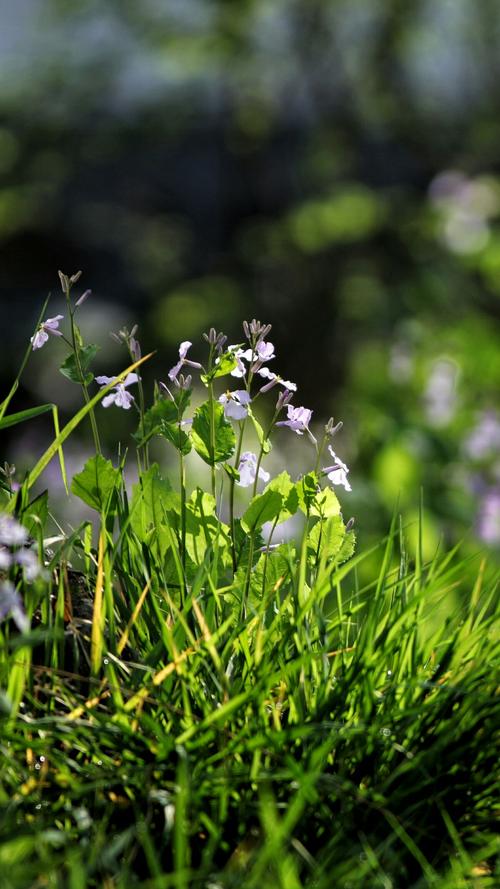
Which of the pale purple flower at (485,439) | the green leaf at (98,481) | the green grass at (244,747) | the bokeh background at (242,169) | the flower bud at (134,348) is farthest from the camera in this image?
the bokeh background at (242,169)

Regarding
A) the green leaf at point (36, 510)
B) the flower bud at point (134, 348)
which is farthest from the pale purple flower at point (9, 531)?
the flower bud at point (134, 348)

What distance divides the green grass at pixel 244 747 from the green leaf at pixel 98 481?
0.28 feet

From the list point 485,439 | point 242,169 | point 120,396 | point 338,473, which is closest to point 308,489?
point 338,473

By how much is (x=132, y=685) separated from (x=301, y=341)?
8.22m

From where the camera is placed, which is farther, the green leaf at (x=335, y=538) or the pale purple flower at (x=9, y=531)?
the green leaf at (x=335, y=538)

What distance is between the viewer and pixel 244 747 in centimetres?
114

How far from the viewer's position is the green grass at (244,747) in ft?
3.53

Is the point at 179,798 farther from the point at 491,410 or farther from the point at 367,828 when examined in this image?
the point at 491,410

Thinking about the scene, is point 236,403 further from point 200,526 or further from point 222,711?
point 222,711

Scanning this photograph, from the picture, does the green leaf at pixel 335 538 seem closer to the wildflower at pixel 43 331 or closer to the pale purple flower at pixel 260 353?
the pale purple flower at pixel 260 353

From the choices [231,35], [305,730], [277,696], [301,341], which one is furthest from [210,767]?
[231,35]

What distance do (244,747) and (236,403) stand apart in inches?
20.7

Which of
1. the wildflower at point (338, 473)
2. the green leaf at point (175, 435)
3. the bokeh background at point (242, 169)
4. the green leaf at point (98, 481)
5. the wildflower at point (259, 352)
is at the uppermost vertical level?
the bokeh background at point (242, 169)

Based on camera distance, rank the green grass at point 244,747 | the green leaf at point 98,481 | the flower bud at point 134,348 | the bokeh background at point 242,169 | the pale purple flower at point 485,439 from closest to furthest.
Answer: the green grass at point 244,747, the flower bud at point 134,348, the green leaf at point 98,481, the pale purple flower at point 485,439, the bokeh background at point 242,169
